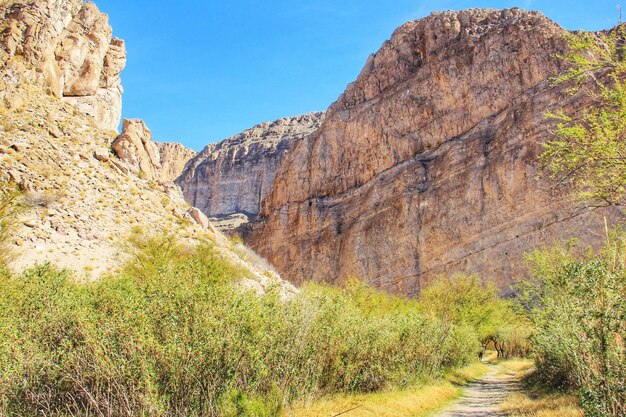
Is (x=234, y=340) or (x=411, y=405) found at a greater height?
(x=234, y=340)

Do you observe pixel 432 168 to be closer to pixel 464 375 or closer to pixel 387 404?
pixel 464 375

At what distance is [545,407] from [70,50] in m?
42.3

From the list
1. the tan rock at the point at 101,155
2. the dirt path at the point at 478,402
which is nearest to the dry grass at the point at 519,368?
the dirt path at the point at 478,402

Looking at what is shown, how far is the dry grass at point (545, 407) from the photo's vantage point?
10750mm

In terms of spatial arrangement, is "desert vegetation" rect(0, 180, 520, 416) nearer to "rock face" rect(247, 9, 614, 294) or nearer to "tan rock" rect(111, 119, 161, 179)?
"tan rock" rect(111, 119, 161, 179)

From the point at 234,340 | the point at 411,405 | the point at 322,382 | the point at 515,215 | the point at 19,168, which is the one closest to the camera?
the point at 234,340

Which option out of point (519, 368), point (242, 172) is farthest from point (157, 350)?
point (242, 172)

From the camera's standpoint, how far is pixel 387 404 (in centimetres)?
1277

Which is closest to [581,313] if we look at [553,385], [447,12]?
[553,385]

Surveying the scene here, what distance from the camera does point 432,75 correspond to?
77750 mm

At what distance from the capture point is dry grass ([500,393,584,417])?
10.8 meters

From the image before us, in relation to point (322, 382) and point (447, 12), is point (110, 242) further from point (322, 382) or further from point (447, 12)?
point (447, 12)

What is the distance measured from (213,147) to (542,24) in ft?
423

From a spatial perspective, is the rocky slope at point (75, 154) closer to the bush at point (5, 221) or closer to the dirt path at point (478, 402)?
the bush at point (5, 221)
